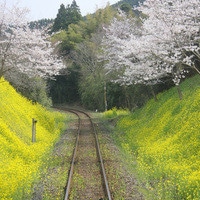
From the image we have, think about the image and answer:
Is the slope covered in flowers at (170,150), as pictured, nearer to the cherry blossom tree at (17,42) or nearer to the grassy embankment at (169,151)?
the grassy embankment at (169,151)

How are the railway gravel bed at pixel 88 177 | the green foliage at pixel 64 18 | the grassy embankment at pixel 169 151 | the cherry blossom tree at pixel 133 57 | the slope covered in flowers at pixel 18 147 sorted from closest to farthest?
1. the grassy embankment at pixel 169 151
2. the slope covered in flowers at pixel 18 147
3. the railway gravel bed at pixel 88 177
4. the cherry blossom tree at pixel 133 57
5. the green foliage at pixel 64 18

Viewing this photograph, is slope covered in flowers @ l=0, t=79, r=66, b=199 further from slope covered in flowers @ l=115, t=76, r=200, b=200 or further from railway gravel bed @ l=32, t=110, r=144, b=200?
slope covered in flowers @ l=115, t=76, r=200, b=200

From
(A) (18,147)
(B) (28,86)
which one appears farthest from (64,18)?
(A) (18,147)

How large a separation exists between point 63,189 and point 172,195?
360cm

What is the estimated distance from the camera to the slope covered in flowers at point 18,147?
37.1 ft

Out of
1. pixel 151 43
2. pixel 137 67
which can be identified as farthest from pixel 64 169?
pixel 137 67

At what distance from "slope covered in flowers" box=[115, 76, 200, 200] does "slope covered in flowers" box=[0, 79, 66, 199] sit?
154 inches

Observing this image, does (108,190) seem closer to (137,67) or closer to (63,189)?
(63,189)

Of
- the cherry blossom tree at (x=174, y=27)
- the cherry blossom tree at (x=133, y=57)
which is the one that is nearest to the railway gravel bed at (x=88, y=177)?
the cherry blossom tree at (x=174, y=27)

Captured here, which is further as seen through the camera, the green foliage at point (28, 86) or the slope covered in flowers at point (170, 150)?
the green foliage at point (28, 86)

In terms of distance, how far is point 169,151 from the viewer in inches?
591

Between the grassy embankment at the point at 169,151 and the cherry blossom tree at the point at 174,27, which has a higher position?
the cherry blossom tree at the point at 174,27

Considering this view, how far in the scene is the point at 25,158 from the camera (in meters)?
16.2

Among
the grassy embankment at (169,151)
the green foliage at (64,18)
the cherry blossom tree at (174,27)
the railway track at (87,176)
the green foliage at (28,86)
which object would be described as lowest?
the railway track at (87,176)
